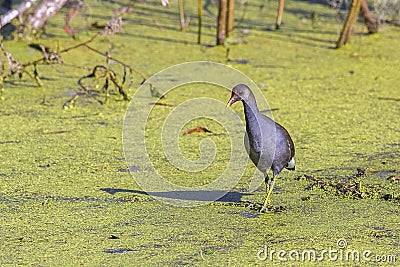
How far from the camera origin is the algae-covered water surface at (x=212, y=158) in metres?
2.18

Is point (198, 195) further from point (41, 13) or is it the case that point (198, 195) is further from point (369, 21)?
point (369, 21)

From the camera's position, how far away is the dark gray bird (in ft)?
7.97

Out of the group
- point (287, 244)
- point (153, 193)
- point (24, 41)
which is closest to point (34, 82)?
point (24, 41)

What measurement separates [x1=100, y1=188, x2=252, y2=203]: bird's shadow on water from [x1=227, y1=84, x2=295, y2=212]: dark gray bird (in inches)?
6.1

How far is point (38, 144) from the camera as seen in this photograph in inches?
121

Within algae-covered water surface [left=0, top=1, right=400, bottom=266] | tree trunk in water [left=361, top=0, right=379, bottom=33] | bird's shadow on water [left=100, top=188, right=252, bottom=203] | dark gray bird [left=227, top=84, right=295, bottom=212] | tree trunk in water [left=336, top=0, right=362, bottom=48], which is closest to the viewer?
algae-covered water surface [left=0, top=1, right=400, bottom=266]

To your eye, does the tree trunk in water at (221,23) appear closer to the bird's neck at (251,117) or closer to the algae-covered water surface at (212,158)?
the algae-covered water surface at (212,158)

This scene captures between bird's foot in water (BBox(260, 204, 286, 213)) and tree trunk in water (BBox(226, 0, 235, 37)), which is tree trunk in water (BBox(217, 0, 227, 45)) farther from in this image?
bird's foot in water (BBox(260, 204, 286, 213))

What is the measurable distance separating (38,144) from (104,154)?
280 mm

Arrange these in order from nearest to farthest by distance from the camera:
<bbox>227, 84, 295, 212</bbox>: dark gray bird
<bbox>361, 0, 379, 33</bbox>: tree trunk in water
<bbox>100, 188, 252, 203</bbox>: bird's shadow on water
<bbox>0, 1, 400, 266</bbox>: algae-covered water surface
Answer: <bbox>0, 1, 400, 266</bbox>: algae-covered water surface, <bbox>227, 84, 295, 212</bbox>: dark gray bird, <bbox>100, 188, 252, 203</bbox>: bird's shadow on water, <bbox>361, 0, 379, 33</bbox>: tree trunk in water

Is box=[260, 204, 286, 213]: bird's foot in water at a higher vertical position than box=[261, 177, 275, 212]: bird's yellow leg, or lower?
lower

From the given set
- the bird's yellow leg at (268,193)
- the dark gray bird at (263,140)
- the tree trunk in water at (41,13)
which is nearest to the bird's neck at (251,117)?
the dark gray bird at (263,140)

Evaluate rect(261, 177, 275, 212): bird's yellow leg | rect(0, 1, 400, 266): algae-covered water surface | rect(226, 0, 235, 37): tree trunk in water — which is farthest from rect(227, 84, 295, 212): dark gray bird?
rect(226, 0, 235, 37): tree trunk in water

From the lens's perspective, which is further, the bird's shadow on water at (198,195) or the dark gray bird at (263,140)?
the bird's shadow on water at (198,195)
